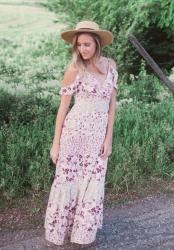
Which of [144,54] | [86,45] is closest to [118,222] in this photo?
[86,45]

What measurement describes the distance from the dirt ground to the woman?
0.32 metres

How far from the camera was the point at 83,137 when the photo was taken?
13.9 ft

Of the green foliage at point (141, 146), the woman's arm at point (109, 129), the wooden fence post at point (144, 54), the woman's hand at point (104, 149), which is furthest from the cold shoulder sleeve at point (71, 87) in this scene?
the wooden fence post at point (144, 54)

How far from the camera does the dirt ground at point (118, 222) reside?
4684mm

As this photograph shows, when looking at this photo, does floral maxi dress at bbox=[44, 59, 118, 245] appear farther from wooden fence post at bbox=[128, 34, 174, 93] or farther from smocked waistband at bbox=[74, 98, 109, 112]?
wooden fence post at bbox=[128, 34, 174, 93]

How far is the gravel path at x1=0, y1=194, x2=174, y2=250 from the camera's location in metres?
4.65

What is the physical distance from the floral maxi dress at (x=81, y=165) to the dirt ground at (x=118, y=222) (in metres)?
0.28

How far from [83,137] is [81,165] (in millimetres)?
220

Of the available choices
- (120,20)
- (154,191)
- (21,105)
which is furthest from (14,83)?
(154,191)

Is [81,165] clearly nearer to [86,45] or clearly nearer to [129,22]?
[86,45]

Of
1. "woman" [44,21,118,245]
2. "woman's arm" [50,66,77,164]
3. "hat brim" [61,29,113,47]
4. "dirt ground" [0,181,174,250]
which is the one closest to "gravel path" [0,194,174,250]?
"dirt ground" [0,181,174,250]

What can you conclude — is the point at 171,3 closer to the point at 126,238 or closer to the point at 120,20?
the point at 120,20

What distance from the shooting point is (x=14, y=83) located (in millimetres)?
8742

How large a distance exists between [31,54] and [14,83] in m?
2.13
